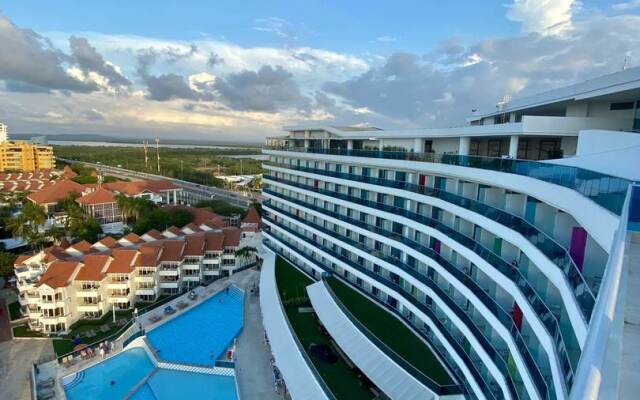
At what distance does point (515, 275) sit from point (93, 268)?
36.7m

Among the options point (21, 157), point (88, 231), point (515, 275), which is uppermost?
point (515, 275)

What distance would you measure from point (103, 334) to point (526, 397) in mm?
33100

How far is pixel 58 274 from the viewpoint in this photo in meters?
34.9

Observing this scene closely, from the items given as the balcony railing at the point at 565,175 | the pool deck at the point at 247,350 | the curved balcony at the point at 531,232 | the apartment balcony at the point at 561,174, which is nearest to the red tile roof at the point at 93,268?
the pool deck at the point at 247,350

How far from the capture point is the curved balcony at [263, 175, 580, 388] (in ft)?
28.0

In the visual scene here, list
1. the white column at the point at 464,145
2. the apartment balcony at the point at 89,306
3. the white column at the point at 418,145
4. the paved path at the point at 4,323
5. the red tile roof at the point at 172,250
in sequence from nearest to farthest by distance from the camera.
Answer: the white column at the point at 464,145, the white column at the point at 418,145, the paved path at the point at 4,323, the apartment balcony at the point at 89,306, the red tile roof at the point at 172,250

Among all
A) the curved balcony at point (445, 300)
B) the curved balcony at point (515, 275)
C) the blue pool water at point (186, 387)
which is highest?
the curved balcony at point (515, 275)

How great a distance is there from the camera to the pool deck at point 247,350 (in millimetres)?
23469

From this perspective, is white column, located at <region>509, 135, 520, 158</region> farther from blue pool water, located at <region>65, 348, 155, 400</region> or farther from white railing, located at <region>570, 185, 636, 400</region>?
blue pool water, located at <region>65, 348, 155, 400</region>

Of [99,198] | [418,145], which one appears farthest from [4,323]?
[418,145]

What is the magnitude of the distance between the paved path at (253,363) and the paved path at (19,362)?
1372 centimetres

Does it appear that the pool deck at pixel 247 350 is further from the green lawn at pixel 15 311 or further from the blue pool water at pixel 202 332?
the green lawn at pixel 15 311

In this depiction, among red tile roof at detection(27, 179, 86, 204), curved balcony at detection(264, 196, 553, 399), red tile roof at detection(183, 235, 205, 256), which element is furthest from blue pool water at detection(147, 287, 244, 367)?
red tile roof at detection(27, 179, 86, 204)

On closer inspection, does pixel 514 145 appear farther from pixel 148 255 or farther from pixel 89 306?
pixel 89 306
